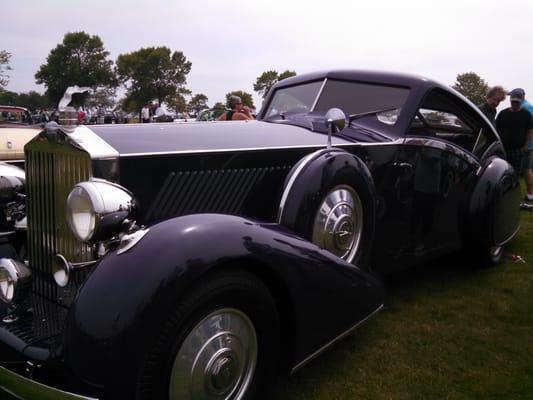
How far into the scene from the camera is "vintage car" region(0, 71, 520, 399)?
1651 mm

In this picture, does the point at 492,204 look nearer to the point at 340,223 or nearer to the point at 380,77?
the point at 380,77

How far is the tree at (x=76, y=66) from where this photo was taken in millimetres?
45469

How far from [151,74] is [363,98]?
1881 inches

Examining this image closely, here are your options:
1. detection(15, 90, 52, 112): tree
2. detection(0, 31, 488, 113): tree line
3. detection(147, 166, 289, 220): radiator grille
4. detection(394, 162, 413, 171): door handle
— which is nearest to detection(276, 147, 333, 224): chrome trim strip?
detection(147, 166, 289, 220): radiator grille

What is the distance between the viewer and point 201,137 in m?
2.64

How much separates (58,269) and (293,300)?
1.04m

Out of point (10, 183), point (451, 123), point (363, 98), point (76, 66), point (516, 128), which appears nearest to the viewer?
point (10, 183)

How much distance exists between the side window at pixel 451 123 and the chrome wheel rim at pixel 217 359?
221 cm

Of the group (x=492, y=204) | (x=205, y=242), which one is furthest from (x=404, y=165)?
(x=205, y=242)

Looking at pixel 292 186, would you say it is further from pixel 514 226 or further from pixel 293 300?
pixel 514 226

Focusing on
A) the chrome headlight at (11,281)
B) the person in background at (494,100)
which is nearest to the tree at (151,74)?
the person in background at (494,100)

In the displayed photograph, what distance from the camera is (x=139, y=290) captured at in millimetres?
1630

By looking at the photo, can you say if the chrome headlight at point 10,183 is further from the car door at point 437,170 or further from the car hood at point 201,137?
the car door at point 437,170

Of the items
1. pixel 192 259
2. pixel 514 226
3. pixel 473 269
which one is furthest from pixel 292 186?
pixel 514 226
